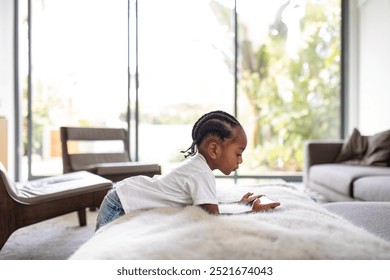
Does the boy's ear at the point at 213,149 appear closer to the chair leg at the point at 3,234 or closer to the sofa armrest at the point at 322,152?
the chair leg at the point at 3,234

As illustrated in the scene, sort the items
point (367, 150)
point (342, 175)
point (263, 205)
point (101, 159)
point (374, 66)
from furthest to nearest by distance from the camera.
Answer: point (374, 66), point (367, 150), point (101, 159), point (342, 175), point (263, 205)

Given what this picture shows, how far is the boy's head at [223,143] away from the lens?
123 centimetres

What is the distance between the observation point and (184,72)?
5.19 metres

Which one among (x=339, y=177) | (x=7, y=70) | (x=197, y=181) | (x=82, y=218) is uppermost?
(x=7, y=70)

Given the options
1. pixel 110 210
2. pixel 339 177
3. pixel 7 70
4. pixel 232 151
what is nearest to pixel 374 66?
pixel 339 177

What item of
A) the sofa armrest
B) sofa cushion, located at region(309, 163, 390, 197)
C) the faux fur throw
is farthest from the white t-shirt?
the sofa armrest

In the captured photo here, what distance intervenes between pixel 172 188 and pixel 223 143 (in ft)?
0.69

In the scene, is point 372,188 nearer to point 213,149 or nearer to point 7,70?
point 213,149

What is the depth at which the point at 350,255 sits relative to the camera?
2.37ft

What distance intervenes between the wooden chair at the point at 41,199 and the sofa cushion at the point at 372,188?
1498 mm

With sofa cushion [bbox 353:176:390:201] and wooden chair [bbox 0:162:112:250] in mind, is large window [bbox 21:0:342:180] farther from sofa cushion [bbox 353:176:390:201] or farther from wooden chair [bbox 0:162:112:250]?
wooden chair [bbox 0:162:112:250]
